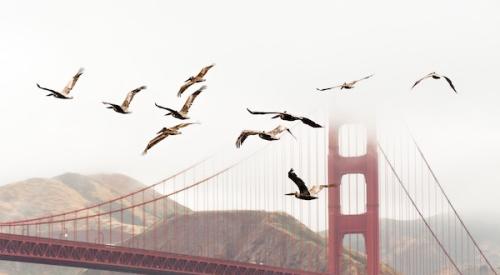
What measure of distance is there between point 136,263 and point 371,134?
1204 inches

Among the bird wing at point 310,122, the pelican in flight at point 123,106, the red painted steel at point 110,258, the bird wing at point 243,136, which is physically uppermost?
the red painted steel at point 110,258

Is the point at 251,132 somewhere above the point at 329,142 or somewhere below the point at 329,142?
below

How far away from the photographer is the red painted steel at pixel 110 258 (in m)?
130

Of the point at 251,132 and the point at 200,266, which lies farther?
the point at 200,266

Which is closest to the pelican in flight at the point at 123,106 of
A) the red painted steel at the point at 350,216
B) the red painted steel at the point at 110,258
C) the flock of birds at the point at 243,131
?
the flock of birds at the point at 243,131

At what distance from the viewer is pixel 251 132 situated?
116 ft

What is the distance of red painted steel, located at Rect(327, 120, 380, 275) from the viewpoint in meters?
134

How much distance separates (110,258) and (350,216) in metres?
24.5

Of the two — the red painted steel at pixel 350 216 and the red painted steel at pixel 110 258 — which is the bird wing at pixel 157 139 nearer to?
the red painted steel at pixel 110 258

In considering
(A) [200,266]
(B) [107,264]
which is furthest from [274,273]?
(B) [107,264]

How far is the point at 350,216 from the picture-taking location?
13838 centimetres

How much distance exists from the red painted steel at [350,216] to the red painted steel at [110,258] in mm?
9824

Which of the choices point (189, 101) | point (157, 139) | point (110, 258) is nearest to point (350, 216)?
point (110, 258)

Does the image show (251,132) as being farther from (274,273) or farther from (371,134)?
(371,134)
